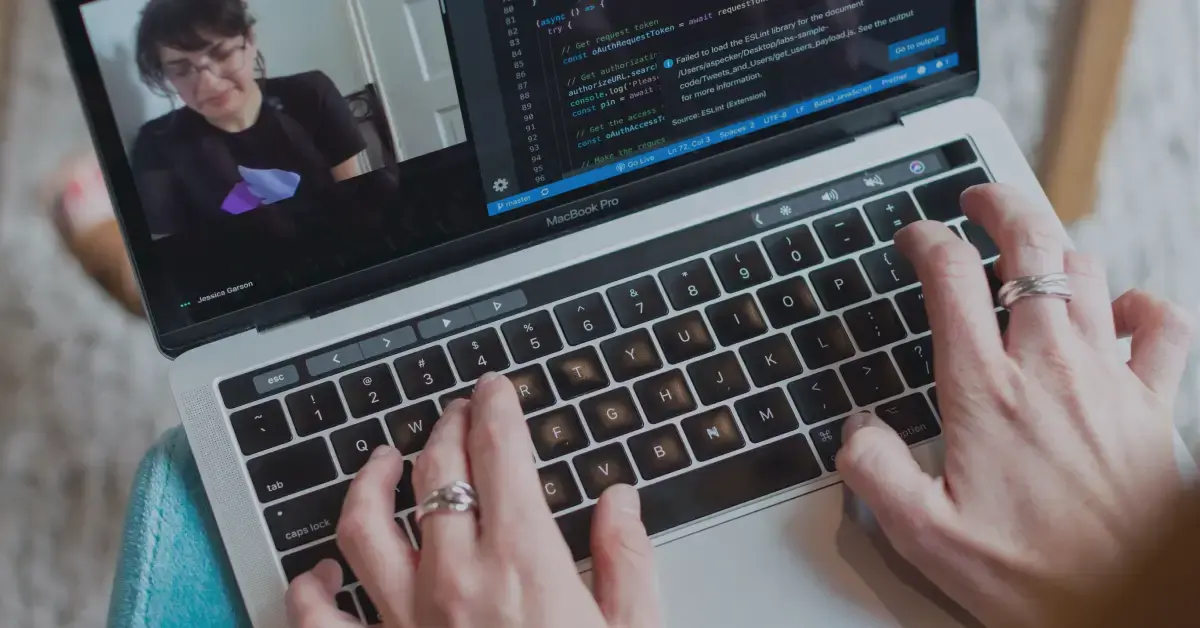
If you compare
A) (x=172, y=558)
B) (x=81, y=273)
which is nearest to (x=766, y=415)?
(x=172, y=558)

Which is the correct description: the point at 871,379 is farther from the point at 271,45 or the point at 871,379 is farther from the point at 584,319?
the point at 271,45

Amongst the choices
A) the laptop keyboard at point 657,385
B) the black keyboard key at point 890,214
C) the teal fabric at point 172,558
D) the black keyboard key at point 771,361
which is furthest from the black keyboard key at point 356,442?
the black keyboard key at point 890,214

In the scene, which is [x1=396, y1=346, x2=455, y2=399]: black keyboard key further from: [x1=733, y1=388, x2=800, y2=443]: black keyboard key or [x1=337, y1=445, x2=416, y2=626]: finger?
[x1=733, y1=388, x2=800, y2=443]: black keyboard key

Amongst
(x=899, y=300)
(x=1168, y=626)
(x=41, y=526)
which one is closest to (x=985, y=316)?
(x=899, y=300)

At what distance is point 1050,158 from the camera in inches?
28.9

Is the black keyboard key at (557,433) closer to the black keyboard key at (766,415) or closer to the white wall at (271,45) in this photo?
the black keyboard key at (766,415)

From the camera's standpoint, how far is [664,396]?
1.64 feet

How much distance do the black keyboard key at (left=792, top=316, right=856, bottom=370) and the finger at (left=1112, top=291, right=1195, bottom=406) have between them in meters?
0.15

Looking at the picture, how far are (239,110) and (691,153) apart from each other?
0.25m

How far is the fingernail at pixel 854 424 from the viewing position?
481 millimetres

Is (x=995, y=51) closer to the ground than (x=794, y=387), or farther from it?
farther from it

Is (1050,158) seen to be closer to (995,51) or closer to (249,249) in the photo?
Answer: (995,51)

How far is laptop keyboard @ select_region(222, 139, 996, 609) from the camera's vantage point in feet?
1.60

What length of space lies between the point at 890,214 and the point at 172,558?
1.50 feet
